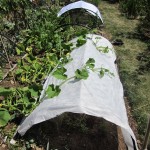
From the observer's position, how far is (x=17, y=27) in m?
7.91

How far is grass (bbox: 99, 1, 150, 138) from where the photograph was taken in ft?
20.4

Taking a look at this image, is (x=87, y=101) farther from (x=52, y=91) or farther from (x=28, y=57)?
(x=28, y=57)

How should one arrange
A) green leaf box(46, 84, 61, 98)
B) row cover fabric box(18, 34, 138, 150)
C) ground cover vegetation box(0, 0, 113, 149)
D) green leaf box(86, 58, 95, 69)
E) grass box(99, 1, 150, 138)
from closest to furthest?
row cover fabric box(18, 34, 138, 150), green leaf box(46, 84, 61, 98), ground cover vegetation box(0, 0, 113, 149), green leaf box(86, 58, 95, 69), grass box(99, 1, 150, 138)

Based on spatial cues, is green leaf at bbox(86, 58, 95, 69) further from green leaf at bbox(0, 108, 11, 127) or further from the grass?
green leaf at bbox(0, 108, 11, 127)

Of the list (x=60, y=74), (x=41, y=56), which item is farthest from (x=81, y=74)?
(x=41, y=56)

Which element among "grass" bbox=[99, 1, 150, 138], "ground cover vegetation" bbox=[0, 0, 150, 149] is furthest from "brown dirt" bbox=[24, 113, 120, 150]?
"grass" bbox=[99, 1, 150, 138]

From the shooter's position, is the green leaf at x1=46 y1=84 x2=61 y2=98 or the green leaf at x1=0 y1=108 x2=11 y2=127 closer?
the green leaf at x1=0 y1=108 x2=11 y2=127

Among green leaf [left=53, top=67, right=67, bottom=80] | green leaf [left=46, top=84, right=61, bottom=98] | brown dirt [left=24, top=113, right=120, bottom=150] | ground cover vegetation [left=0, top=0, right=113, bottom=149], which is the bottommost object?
brown dirt [left=24, top=113, right=120, bottom=150]

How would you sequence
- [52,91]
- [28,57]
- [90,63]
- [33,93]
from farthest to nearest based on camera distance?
[28,57] → [90,63] → [33,93] → [52,91]

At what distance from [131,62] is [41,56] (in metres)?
2.42

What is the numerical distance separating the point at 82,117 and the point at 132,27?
6.19m

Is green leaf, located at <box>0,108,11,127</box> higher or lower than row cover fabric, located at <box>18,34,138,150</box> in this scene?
lower

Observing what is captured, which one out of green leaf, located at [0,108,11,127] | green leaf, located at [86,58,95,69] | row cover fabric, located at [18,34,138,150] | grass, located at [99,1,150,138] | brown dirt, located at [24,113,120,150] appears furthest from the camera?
grass, located at [99,1,150,138]

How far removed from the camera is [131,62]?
8.13 meters
